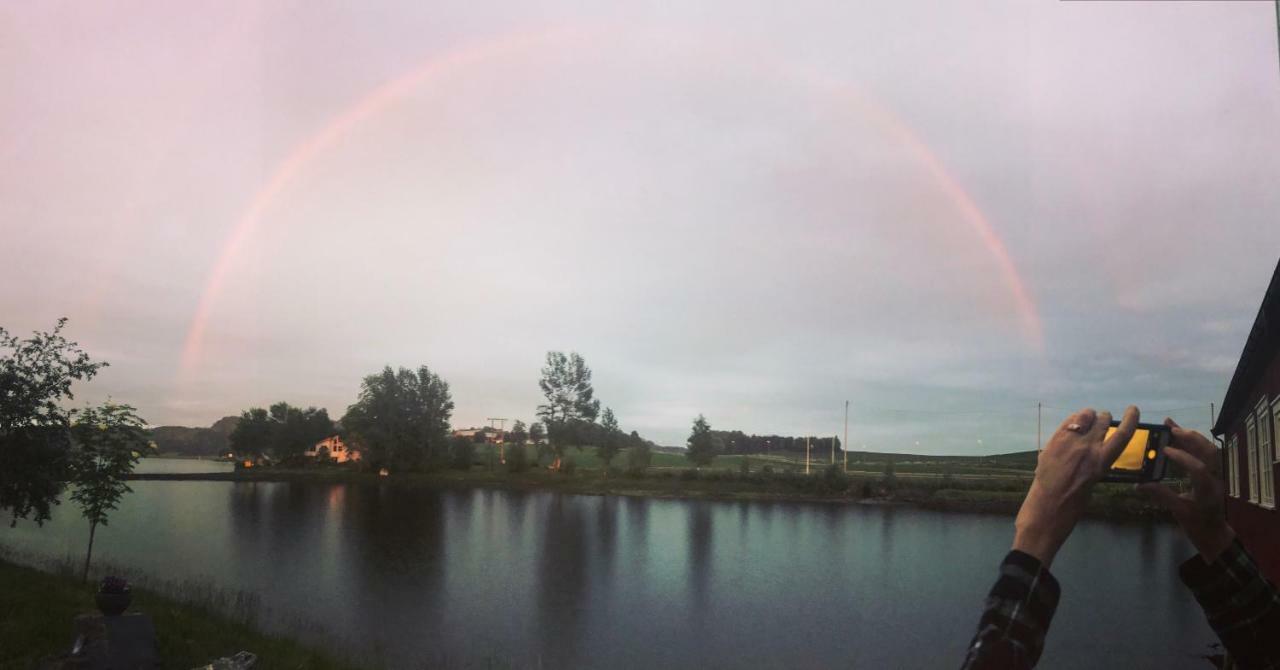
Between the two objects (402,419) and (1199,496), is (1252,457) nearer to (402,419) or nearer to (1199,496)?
(1199,496)

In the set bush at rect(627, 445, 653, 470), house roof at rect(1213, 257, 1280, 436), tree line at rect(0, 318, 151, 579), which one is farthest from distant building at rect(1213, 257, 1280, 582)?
bush at rect(627, 445, 653, 470)

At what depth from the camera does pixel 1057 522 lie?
1.05 metres

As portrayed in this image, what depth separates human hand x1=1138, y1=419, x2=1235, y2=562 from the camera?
126cm

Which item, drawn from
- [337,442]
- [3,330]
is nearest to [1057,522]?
[3,330]

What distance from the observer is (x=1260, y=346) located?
10570mm

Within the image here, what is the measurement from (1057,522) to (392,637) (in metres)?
17.3

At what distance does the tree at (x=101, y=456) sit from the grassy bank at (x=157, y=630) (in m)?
1.79

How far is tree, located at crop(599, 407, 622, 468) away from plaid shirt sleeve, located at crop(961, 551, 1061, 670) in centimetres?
7953

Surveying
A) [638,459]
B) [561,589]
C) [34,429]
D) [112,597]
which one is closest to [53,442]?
[34,429]

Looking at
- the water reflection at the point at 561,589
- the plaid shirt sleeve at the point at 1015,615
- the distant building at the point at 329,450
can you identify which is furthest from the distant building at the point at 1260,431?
the distant building at the point at 329,450

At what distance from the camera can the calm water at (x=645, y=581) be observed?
1756 centimetres

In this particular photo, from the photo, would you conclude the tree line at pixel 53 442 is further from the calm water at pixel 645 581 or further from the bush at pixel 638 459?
the bush at pixel 638 459

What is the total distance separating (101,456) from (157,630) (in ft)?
22.6

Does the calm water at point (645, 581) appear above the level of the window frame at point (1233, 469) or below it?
below
